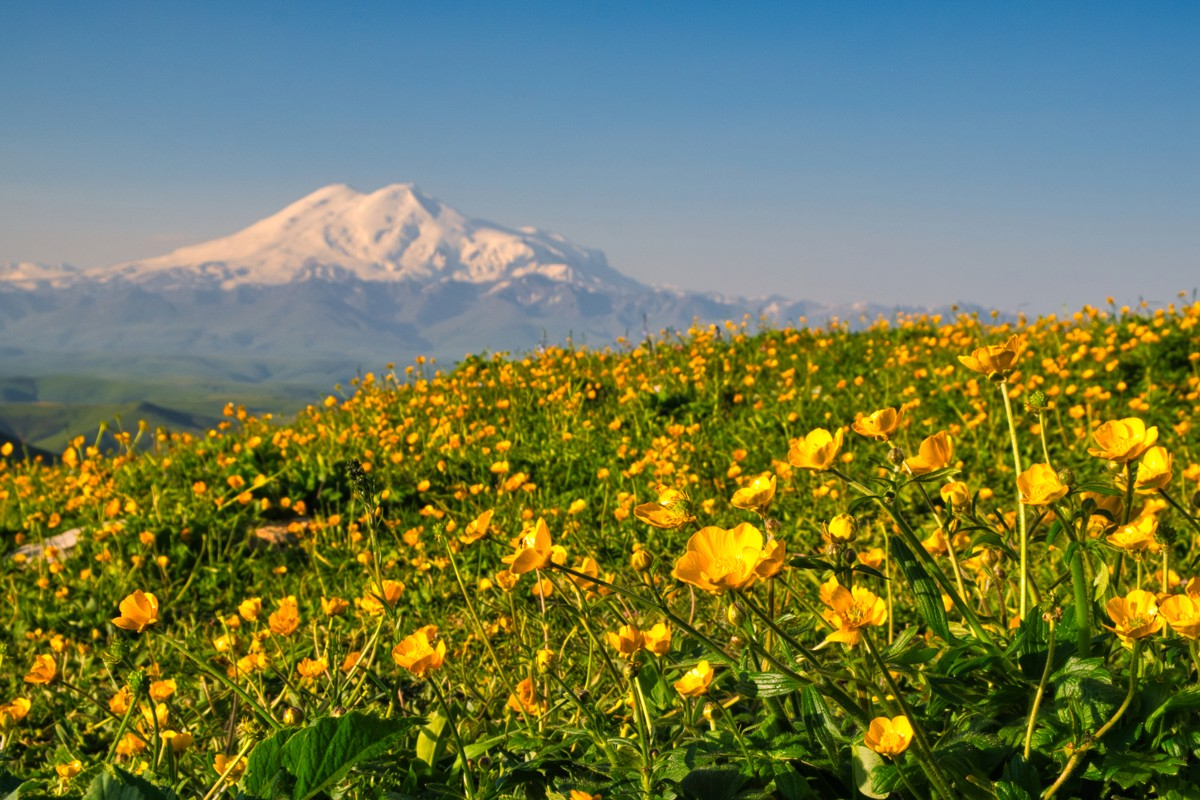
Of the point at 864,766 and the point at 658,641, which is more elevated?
the point at 658,641

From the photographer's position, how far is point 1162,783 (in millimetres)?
1432

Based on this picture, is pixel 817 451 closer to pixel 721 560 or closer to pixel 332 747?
pixel 721 560

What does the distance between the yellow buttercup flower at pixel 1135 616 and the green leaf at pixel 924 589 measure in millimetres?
271

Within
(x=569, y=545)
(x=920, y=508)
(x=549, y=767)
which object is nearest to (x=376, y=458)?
(x=569, y=545)

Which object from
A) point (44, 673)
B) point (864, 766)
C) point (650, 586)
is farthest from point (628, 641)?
point (44, 673)

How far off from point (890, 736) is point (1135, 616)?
1.58 ft

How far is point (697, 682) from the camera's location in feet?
5.17

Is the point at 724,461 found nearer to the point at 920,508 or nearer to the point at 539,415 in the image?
the point at 920,508

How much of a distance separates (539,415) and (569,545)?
250cm

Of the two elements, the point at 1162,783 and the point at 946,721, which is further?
the point at 946,721

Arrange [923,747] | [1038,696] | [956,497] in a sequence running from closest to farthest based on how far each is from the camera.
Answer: [923,747] < [1038,696] < [956,497]

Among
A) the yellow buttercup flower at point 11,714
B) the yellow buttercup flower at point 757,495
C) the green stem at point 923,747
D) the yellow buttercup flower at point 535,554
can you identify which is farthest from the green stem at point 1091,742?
the yellow buttercup flower at point 11,714

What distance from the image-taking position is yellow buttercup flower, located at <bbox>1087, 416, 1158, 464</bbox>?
4.76 ft

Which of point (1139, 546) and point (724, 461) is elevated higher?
point (1139, 546)
